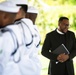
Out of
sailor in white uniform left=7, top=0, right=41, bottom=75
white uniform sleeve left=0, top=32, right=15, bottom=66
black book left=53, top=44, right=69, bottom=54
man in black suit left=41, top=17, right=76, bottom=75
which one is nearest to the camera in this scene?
white uniform sleeve left=0, top=32, right=15, bottom=66

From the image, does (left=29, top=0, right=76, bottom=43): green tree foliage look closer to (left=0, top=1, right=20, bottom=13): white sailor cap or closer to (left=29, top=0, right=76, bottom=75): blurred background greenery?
(left=29, top=0, right=76, bottom=75): blurred background greenery

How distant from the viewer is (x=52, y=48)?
3918 millimetres

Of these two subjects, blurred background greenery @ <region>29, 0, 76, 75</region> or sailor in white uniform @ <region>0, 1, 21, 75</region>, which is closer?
sailor in white uniform @ <region>0, 1, 21, 75</region>

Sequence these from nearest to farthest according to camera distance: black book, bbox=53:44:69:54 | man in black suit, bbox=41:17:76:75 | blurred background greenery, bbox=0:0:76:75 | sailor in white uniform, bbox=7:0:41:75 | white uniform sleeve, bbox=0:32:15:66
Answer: white uniform sleeve, bbox=0:32:15:66 → sailor in white uniform, bbox=7:0:41:75 → black book, bbox=53:44:69:54 → man in black suit, bbox=41:17:76:75 → blurred background greenery, bbox=0:0:76:75

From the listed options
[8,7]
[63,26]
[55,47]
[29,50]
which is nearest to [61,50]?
[55,47]

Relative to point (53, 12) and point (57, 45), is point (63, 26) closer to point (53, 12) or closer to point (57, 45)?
point (57, 45)

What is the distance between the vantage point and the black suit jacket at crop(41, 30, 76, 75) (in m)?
3.84

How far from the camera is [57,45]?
12.8 ft

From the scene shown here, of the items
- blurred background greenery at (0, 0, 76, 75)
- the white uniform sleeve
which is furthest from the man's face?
the white uniform sleeve

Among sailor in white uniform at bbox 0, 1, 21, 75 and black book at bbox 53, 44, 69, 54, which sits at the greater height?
sailor in white uniform at bbox 0, 1, 21, 75

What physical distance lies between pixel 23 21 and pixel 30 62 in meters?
0.35

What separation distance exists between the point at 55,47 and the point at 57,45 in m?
0.04

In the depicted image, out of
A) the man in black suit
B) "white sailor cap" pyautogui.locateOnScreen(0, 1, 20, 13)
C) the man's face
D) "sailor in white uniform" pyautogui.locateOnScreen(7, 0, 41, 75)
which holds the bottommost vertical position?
the man in black suit

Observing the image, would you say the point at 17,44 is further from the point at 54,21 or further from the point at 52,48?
the point at 54,21
